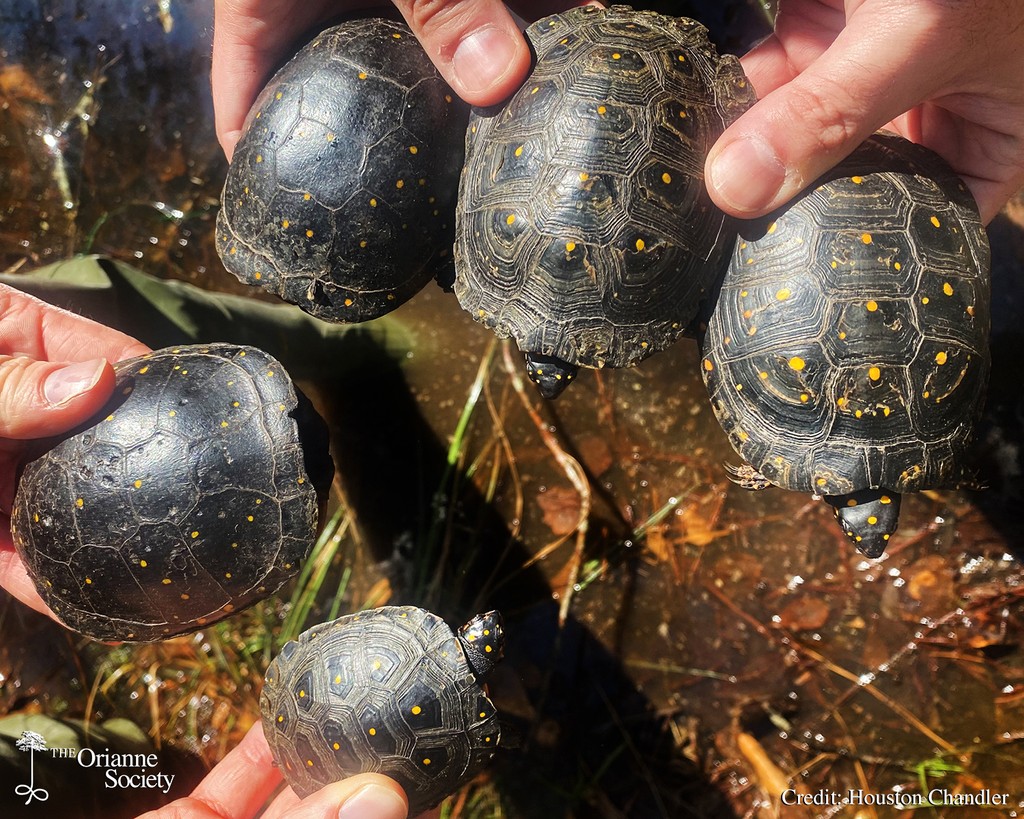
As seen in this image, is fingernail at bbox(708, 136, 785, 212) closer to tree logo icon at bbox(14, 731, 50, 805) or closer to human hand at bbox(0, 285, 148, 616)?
human hand at bbox(0, 285, 148, 616)

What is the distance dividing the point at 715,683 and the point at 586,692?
0.49 metres

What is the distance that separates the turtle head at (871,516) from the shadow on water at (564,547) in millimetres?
711

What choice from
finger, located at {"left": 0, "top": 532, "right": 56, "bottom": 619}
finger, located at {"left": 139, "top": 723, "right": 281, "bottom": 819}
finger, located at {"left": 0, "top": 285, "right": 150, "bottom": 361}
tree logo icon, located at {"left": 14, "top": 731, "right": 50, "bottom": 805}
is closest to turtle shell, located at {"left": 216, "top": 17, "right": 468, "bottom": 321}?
finger, located at {"left": 0, "top": 285, "right": 150, "bottom": 361}

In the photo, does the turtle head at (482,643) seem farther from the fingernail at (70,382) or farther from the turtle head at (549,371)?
the fingernail at (70,382)

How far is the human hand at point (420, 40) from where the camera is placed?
1.72 m

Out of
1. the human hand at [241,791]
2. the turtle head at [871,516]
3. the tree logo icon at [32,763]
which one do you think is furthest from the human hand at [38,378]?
the turtle head at [871,516]

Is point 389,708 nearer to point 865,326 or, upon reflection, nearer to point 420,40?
point 865,326

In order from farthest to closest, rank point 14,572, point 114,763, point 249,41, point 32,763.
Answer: point 114,763, point 32,763, point 14,572, point 249,41

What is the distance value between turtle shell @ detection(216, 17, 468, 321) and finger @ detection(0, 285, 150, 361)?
668 millimetres

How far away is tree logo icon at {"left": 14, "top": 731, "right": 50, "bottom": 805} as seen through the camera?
8.10 ft

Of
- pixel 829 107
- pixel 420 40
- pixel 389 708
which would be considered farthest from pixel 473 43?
pixel 389 708

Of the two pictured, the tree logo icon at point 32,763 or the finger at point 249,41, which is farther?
the tree logo icon at point 32,763

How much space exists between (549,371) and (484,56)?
828 mm

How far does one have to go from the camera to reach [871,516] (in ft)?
6.29
